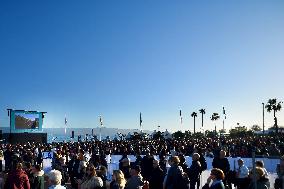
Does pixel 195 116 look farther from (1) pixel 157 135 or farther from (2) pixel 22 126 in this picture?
(2) pixel 22 126

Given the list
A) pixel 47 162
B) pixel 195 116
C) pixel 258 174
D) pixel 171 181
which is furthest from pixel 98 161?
pixel 195 116

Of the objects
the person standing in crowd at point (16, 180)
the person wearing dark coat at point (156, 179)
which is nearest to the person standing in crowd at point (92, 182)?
the person standing in crowd at point (16, 180)

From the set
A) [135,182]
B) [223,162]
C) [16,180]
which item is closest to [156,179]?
[135,182]

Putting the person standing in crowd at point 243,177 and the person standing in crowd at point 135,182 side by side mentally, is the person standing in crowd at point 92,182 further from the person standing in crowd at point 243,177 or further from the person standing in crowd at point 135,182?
the person standing in crowd at point 243,177

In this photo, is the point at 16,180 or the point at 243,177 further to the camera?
the point at 243,177

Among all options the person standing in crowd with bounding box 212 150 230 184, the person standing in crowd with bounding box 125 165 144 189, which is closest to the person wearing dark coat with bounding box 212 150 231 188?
the person standing in crowd with bounding box 212 150 230 184

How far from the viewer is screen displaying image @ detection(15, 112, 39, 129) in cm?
4797

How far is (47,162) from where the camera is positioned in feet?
88.8

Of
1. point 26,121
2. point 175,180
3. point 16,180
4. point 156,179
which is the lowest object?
point 156,179

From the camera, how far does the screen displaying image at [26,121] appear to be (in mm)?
47969

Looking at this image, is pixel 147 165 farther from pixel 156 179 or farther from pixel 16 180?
pixel 16 180

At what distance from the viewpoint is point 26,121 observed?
160 feet

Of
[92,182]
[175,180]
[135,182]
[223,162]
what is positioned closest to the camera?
[92,182]

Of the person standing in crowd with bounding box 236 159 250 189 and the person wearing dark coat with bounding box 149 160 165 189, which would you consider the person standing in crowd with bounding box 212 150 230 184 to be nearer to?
the person standing in crowd with bounding box 236 159 250 189
